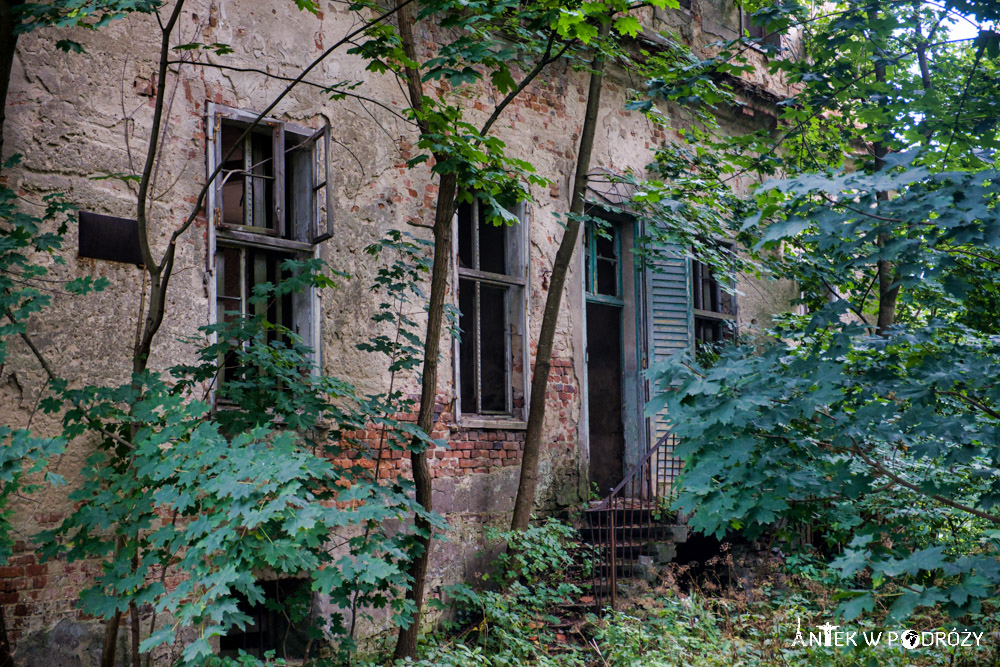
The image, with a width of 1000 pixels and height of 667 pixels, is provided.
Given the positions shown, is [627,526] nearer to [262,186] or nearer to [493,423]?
[493,423]

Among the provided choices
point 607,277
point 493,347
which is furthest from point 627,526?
point 607,277

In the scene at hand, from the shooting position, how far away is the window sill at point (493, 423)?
7.31 m

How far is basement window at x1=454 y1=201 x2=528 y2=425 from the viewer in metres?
7.67

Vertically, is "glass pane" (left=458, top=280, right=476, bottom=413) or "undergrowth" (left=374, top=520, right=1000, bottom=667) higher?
"glass pane" (left=458, top=280, right=476, bottom=413)

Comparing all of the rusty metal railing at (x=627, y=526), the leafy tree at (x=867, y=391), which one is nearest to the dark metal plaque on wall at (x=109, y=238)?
the leafy tree at (x=867, y=391)

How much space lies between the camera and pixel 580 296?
829 centimetres

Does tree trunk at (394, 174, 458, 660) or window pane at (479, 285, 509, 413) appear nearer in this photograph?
tree trunk at (394, 174, 458, 660)

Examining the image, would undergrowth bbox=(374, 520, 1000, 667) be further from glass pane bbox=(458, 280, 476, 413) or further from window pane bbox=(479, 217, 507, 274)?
window pane bbox=(479, 217, 507, 274)

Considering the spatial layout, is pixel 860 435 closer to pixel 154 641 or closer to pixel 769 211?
pixel 769 211

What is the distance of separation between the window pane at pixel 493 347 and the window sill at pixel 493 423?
0.87ft

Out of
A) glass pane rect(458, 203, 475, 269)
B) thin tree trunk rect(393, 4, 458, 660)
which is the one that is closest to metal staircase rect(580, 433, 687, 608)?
thin tree trunk rect(393, 4, 458, 660)

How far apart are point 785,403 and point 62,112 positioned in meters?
4.56

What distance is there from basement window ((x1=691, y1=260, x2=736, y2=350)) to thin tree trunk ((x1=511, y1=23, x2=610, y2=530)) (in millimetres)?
2384

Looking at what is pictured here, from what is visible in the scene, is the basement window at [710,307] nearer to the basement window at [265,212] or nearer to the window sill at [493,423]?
the window sill at [493,423]
